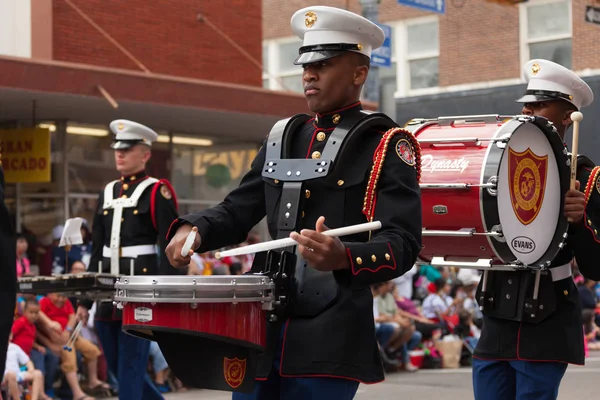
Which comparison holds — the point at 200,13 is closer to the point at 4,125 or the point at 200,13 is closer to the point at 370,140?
the point at 4,125

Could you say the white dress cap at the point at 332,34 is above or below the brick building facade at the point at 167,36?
below

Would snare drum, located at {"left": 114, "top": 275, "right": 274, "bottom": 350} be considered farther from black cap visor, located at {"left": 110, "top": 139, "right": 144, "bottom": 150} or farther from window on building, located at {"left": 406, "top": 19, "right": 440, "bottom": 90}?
window on building, located at {"left": 406, "top": 19, "right": 440, "bottom": 90}

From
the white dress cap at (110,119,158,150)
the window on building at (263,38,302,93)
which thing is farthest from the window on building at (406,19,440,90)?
the white dress cap at (110,119,158,150)

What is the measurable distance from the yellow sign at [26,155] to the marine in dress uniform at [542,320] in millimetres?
11232

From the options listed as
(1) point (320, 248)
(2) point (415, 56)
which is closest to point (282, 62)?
(2) point (415, 56)

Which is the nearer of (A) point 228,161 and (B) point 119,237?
(B) point 119,237

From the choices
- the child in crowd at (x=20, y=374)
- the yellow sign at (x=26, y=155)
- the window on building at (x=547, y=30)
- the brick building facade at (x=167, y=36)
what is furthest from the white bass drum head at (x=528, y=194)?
the window on building at (x=547, y=30)

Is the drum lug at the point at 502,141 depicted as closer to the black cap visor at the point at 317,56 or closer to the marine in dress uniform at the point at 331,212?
the marine in dress uniform at the point at 331,212

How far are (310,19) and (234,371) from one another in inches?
53.1

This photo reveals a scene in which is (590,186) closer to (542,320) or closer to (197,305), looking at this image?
(542,320)

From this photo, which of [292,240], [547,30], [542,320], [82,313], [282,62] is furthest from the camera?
[282,62]

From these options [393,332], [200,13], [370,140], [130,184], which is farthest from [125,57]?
[370,140]

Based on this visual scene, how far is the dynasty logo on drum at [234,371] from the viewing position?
3891 millimetres

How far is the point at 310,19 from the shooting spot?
4316mm
